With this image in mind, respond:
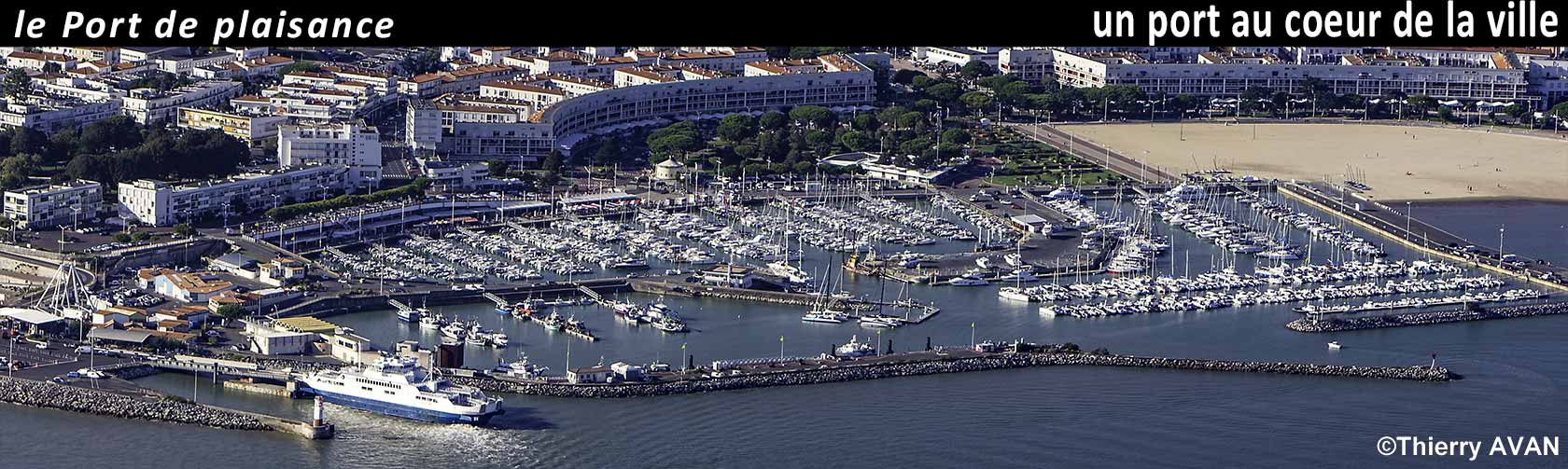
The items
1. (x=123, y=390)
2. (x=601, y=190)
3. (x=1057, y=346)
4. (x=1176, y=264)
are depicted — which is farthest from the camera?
(x=601, y=190)

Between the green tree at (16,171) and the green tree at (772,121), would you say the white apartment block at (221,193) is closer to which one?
the green tree at (16,171)

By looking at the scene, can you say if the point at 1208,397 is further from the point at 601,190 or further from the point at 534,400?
the point at 601,190

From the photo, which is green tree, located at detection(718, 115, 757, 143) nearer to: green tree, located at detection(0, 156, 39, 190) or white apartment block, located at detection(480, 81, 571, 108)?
white apartment block, located at detection(480, 81, 571, 108)

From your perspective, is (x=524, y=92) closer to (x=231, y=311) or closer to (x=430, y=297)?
(x=430, y=297)

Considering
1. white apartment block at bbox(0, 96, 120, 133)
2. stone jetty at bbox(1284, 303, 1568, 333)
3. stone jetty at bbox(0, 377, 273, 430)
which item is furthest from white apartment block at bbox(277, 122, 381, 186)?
stone jetty at bbox(1284, 303, 1568, 333)

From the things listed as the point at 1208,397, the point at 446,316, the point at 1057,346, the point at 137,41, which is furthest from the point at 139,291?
the point at 137,41

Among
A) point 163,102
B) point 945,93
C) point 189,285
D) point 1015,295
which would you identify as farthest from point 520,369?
point 945,93
